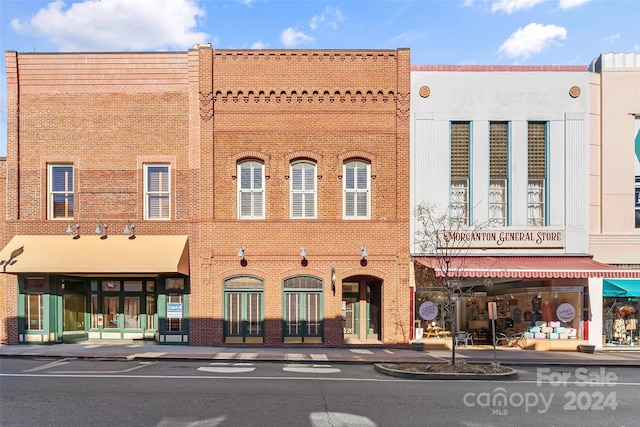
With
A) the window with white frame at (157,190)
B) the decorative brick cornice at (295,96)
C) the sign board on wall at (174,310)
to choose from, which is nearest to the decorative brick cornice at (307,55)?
the decorative brick cornice at (295,96)

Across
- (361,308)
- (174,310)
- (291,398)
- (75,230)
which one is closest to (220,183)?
(174,310)

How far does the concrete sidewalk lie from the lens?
15.2 metres

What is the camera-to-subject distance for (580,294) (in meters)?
18.4

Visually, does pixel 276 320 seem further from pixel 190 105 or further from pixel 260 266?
pixel 190 105

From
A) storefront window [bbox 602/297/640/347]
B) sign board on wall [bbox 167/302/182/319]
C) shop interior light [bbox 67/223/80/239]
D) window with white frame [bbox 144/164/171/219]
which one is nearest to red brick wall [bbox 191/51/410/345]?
sign board on wall [bbox 167/302/182/319]

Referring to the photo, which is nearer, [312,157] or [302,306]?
[302,306]

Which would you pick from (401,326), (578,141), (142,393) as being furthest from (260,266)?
(578,141)

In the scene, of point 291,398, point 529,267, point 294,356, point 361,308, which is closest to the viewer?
point 291,398

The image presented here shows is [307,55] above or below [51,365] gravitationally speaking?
above

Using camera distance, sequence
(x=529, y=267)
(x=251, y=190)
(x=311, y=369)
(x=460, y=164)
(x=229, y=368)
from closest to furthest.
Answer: (x=229, y=368), (x=311, y=369), (x=529, y=267), (x=251, y=190), (x=460, y=164)

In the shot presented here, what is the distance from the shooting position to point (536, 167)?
18.8m

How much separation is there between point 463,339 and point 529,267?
3677 mm

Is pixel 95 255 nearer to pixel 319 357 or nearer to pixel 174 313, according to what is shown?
pixel 174 313

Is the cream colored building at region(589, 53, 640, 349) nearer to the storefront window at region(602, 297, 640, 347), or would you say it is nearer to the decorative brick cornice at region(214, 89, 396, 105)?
the storefront window at region(602, 297, 640, 347)
